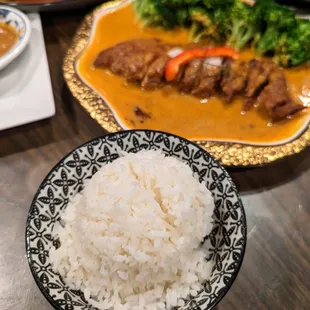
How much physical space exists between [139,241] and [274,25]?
7.02 ft

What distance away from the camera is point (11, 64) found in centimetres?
288

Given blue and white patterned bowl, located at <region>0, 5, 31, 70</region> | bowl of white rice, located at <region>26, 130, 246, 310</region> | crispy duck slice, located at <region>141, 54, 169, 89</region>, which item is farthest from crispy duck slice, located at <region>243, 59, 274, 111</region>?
blue and white patterned bowl, located at <region>0, 5, 31, 70</region>

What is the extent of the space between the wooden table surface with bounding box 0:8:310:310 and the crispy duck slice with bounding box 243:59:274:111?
52 cm

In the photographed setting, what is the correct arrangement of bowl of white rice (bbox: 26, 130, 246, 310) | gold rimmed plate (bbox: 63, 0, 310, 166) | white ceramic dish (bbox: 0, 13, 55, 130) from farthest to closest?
1. white ceramic dish (bbox: 0, 13, 55, 130)
2. gold rimmed plate (bbox: 63, 0, 310, 166)
3. bowl of white rice (bbox: 26, 130, 246, 310)

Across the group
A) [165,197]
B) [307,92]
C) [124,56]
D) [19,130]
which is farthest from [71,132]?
[307,92]

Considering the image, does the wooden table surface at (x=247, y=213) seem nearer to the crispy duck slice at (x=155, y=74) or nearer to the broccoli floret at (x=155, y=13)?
the crispy duck slice at (x=155, y=74)

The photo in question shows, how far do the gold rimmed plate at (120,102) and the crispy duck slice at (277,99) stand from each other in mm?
97

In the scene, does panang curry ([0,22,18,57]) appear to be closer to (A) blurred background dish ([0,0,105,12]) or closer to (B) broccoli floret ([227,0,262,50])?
(A) blurred background dish ([0,0,105,12])

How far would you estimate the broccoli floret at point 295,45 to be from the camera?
2.81 m

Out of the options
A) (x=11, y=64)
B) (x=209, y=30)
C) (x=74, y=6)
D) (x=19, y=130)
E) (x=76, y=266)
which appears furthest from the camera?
(x=74, y=6)

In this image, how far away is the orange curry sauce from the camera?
257 cm

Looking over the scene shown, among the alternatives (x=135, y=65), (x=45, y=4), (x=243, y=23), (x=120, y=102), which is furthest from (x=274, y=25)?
(x=45, y=4)

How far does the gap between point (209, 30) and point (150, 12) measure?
53cm

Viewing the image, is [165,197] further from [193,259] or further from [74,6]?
[74,6]
